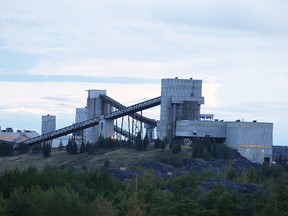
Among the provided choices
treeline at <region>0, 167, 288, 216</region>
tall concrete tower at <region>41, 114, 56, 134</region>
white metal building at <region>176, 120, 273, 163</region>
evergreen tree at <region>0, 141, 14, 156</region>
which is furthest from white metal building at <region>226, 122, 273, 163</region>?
tall concrete tower at <region>41, 114, 56, 134</region>

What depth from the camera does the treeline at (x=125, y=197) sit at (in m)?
51.8

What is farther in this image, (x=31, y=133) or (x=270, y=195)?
(x=31, y=133)

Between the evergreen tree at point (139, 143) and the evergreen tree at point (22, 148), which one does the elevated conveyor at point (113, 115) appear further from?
the evergreen tree at point (139, 143)

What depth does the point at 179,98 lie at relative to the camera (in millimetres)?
112938

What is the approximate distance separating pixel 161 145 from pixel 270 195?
4507cm

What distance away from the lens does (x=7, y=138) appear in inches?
5802

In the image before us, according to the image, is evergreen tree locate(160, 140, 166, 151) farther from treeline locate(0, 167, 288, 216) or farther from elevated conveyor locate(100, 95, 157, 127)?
treeline locate(0, 167, 288, 216)

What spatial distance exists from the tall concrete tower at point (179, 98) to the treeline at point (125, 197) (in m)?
29.0

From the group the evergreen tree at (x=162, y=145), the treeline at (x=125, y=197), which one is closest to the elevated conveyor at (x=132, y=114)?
the evergreen tree at (x=162, y=145)

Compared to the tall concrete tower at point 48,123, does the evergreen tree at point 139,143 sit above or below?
below

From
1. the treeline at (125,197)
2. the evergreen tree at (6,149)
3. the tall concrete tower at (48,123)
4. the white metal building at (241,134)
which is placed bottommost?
the treeline at (125,197)

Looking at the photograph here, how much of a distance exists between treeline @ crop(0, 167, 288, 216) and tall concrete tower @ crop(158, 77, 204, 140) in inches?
1143

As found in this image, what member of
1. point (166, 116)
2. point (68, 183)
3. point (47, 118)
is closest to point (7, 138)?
point (47, 118)

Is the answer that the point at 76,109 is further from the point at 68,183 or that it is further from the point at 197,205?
the point at 197,205
